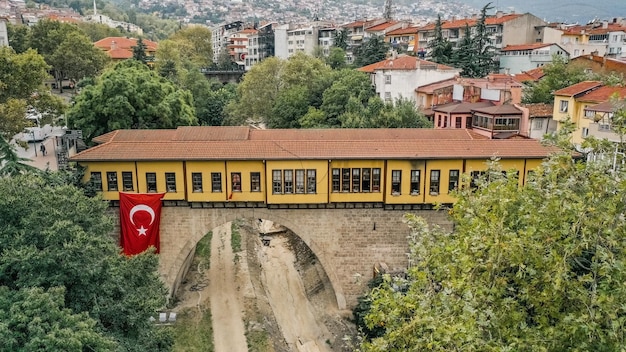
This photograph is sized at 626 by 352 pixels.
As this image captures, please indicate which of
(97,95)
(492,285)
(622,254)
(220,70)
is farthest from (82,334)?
(220,70)

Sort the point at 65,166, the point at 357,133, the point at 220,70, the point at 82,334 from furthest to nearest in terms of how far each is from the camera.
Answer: the point at 220,70
the point at 357,133
the point at 65,166
the point at 82,334

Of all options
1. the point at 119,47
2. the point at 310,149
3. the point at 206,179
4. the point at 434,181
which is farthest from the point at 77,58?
the point at 434,181

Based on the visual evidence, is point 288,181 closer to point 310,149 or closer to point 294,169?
point 294,169

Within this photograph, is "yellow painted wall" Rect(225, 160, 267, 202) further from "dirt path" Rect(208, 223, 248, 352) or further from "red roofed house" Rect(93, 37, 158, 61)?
"red roofed house" Rect(93, 37, 158, 61)

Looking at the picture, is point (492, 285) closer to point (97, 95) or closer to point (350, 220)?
point (350, 220)

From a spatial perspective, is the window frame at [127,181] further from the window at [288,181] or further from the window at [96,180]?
the window at [288,181]

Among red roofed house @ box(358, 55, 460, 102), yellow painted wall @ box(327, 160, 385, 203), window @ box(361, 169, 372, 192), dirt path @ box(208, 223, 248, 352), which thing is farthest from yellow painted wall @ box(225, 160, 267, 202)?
red roofed house @ box(358, 55, 460, 102)

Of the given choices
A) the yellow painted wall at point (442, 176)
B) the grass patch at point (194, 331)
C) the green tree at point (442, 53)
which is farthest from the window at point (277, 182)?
the green tree at point (442, 53)
